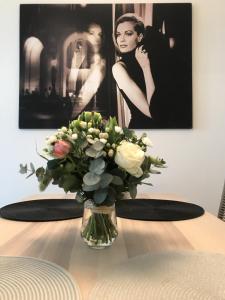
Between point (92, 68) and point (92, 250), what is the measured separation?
1558 millimetres

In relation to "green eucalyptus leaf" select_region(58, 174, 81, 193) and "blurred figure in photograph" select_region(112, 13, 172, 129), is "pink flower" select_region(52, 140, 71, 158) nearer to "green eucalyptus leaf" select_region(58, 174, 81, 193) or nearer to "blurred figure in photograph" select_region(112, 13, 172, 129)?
"green eucalyptus leaf" select_region(58, 174, 81, 193)

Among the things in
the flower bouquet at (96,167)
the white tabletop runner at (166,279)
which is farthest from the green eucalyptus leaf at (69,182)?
the white tabletop runner at (166,279)

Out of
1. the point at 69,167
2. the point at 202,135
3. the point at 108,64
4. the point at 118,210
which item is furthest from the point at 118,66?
the point at 69,167

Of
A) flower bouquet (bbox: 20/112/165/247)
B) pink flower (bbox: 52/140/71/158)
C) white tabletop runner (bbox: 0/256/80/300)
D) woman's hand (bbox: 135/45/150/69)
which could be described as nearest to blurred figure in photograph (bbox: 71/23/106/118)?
woman's hand (bbox: 135/45/150/69)

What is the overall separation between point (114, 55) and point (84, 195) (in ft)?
5.00

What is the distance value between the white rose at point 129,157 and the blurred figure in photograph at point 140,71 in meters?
1.36

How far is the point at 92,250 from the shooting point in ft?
2.96

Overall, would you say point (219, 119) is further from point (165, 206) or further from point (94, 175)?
point (94, 175)

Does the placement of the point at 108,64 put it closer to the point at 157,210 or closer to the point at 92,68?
the point at 92,68

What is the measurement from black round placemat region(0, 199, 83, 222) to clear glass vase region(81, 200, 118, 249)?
12.5 inches

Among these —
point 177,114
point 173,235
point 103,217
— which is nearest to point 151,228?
point 173,235

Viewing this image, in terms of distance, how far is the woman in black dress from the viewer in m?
2.18

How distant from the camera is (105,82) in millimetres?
2203

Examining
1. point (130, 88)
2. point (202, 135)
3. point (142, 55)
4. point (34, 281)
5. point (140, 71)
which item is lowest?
point (34, 281)
